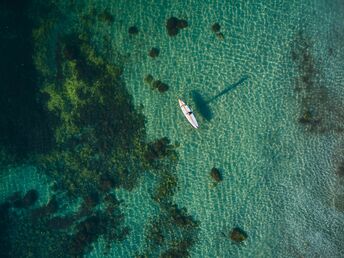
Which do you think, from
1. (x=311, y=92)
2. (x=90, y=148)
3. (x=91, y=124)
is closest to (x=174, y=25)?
(x=91, y=124)

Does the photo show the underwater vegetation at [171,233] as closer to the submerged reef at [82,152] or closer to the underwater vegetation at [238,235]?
the submerged reef at [82,152]

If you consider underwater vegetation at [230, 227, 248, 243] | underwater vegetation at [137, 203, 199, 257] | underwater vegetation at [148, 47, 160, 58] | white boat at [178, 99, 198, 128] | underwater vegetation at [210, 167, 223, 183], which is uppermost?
underwater vegetation at [148, 47, 160, 58]

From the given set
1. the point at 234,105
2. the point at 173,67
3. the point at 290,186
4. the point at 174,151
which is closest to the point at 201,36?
the point at 173,67

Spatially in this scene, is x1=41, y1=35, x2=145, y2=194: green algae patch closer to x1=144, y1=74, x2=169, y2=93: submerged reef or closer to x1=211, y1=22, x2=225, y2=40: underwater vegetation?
x1=144, y1=74, x2=169, y2=93: submerged reef

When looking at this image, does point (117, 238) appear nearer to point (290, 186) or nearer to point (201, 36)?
point (290, 186)

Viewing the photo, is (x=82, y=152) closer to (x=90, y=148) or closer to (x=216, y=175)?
(x=90, y=148)

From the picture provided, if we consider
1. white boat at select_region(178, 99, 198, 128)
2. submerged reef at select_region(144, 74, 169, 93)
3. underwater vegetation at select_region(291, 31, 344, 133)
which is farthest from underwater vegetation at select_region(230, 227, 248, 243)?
submerged reef at select_region(144, 74, 169, 93)

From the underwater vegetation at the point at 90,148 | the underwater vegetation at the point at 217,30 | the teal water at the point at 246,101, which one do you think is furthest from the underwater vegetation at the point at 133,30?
the underwater vegetation at the point at 217,30
